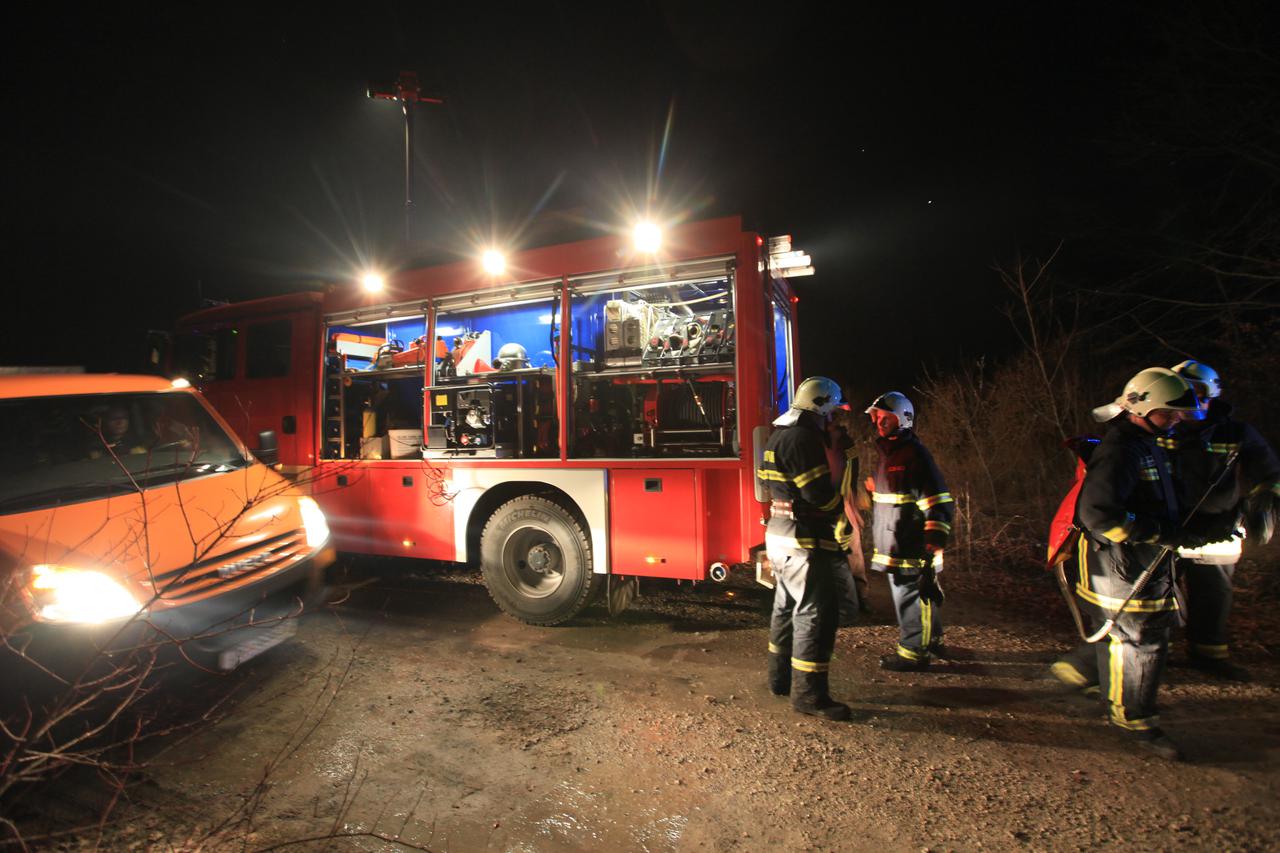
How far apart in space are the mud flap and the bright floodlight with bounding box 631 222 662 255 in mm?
2361

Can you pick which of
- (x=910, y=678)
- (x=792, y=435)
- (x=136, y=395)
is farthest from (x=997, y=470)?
(x=136, y=395)

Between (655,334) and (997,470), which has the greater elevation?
(655,334)

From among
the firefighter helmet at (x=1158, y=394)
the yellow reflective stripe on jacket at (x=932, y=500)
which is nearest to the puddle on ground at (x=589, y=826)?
the yellow reflective stripe on jacket at (x=932, y=500)

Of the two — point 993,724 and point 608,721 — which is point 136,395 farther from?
point 993,724

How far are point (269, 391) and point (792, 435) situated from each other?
5132 millimetres

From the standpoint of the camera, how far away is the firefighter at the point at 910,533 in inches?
144

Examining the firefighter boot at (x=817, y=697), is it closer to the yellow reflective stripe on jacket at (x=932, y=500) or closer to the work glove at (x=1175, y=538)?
the yellow reflective stripe on jacket at (x=932, y=500)

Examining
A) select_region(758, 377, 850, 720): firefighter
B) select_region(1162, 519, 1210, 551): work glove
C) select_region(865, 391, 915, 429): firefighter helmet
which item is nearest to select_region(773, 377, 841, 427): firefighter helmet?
select_region(758, 377, 850, 720): firefighter

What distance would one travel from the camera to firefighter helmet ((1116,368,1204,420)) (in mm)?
2811

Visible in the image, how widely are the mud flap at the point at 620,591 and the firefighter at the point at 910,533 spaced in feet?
6.05

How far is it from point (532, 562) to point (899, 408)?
284 centimetres

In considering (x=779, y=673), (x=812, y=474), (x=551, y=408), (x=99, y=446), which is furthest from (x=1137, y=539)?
(x=99, y=446)

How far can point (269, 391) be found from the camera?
19.8 feet

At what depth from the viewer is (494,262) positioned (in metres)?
5.05
